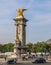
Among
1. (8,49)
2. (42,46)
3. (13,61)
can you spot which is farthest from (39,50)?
(13,61)

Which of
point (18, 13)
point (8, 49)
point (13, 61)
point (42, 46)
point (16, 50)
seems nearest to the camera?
point (13, 61)

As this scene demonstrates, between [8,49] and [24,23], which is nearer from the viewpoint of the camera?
[24,23]

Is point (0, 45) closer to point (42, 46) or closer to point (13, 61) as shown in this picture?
point (42, 46)

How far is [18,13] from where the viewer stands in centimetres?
10331

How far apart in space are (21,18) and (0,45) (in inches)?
2441

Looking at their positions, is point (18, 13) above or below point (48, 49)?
above

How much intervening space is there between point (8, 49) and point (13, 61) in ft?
339

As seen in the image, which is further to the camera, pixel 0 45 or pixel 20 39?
pixel 0 45

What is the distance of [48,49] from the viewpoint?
14325cm

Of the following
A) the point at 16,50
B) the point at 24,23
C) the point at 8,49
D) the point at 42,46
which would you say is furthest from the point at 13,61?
the point at 8,49

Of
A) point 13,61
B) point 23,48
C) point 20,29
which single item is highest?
point 20,29

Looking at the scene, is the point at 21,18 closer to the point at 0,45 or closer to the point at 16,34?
the point at 16,34

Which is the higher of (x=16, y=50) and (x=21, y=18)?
(x=21, y=18)

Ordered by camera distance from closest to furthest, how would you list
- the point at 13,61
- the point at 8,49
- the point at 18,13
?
the point at 13,61
the point at 18,13
the point at 8,49
